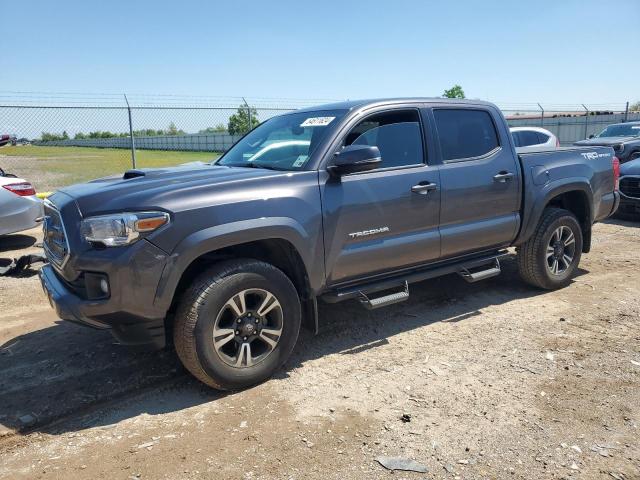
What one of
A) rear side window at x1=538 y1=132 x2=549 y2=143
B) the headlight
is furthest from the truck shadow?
rear side window at x1=538 y1=132 x2=549 y2=143

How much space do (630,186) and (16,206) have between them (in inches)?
396

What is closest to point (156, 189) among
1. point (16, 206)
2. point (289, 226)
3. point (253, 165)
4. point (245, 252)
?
point (245, 252)

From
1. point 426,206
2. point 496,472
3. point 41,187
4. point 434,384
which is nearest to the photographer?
point 496,472

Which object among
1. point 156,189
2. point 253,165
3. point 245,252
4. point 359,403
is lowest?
point 359,403

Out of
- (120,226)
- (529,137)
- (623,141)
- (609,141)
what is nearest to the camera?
(120,226)

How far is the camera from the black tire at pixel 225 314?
3.27 meters

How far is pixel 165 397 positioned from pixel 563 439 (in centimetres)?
247

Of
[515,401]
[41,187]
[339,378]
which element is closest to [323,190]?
[339,378]

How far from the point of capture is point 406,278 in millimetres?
4309

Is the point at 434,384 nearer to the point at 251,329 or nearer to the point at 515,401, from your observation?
the point at 515,401

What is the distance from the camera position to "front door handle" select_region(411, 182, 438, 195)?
13.7ft

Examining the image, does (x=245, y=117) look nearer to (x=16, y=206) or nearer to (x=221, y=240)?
(x=16, y=206)

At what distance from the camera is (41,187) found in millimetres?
14016

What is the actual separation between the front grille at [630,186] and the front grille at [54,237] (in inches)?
367
